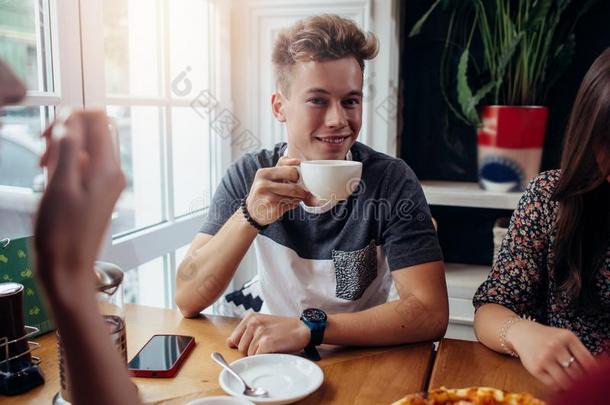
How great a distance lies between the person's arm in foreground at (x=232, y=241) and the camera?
1.22 meters

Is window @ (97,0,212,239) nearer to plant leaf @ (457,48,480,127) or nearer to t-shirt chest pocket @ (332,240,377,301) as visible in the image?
t-shirt chest pocket @ (332,240,377,301)

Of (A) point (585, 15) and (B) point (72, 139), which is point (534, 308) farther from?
(A) point (585, 15)

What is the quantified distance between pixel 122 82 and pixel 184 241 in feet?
2.18

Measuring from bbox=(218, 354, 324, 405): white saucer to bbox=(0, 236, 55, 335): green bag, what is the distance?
1.49ft

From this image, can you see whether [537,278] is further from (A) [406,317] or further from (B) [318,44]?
(B) [318,44]

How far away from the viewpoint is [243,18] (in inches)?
94.4

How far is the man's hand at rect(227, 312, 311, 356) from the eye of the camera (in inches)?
40.8

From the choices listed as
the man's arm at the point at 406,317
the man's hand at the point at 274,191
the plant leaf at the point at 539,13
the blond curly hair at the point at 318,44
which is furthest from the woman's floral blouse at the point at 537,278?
the plant leaf at the point at 539,13

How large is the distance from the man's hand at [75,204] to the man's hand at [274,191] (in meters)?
0.92

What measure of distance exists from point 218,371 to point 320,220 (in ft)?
1.95

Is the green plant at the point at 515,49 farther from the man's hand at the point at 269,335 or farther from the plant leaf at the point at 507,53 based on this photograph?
the man's hand at the point at 269,335

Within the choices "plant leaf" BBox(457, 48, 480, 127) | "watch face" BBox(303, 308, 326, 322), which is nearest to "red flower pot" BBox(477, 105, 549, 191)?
"plant leaf" BBox(457, 48, 480, 127)

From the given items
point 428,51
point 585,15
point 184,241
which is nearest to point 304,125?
point 184,241

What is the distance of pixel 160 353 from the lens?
1.03 m
